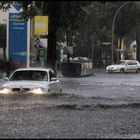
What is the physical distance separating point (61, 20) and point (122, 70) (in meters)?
39.5

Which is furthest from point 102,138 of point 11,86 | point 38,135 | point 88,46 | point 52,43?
point 88,46

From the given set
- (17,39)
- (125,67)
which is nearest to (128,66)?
(125,67)

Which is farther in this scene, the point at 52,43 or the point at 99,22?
the point at 99,22

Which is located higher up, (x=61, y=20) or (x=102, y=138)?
(x=61, y=20)

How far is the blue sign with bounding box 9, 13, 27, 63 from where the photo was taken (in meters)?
45.8

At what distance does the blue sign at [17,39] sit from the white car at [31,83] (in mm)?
24017

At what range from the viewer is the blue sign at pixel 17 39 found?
4575 centimetres

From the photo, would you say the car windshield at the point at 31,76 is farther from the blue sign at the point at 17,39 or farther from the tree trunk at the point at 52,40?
the blue sign at the point at 17,39

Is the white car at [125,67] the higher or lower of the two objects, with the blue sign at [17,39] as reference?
lower

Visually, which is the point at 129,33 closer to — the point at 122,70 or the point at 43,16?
the point at 122,70

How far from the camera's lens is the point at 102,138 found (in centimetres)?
1030

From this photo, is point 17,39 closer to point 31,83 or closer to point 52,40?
point 52,40

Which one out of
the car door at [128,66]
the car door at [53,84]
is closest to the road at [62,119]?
the car door at [53,84]

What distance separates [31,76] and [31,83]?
1.11 metres
